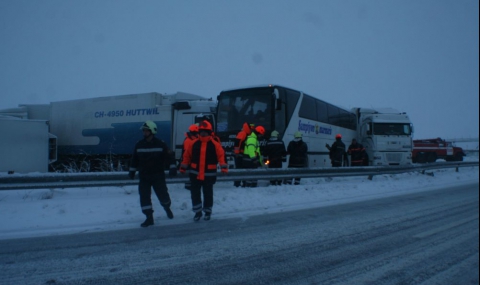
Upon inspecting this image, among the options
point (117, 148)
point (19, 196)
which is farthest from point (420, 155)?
point (19, 196)

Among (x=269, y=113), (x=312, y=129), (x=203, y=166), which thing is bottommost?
(x=203, y=166)

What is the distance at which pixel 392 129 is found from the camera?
18562mm

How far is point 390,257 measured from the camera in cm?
394

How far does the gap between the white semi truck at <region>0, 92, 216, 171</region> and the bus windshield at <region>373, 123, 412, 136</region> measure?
9941mm

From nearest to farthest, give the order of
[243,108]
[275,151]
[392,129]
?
[275,151]
[243,108]
[392,129]

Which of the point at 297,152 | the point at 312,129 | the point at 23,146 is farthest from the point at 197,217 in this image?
the point at 23,146

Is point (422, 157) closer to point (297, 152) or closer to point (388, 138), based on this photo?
point (388, 138)

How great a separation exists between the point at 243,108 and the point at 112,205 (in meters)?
6.23

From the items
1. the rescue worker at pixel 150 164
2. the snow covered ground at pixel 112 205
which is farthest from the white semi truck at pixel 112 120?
the rescue worker at pixel 150 164

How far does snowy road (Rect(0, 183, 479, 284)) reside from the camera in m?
3.26

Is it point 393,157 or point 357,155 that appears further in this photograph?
point 393,157

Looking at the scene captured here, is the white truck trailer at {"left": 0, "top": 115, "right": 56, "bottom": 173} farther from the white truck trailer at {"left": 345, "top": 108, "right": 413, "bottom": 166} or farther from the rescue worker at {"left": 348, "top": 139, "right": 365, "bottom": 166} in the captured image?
the white truck trailer at {"left": 345, "top": 108, "right": 413, "bottom": 166}

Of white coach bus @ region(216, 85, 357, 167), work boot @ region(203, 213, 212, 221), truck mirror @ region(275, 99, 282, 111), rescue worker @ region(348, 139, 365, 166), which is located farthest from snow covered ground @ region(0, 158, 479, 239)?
rescue worker @ region(348, 139, 365, 166)

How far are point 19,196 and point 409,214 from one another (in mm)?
→ 7945
